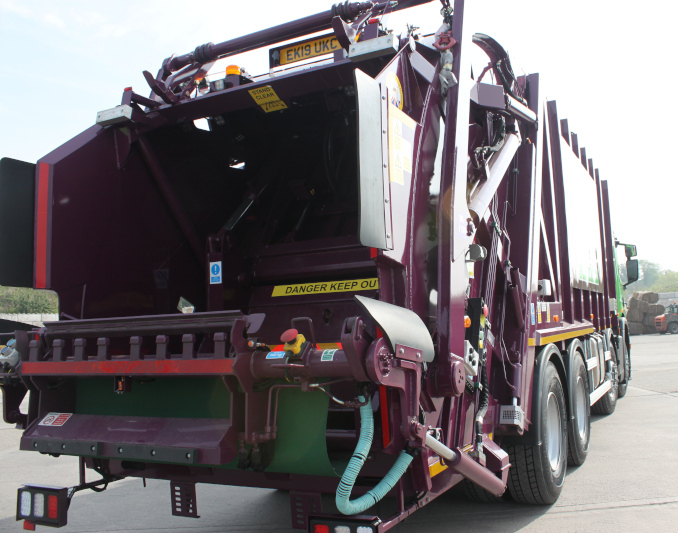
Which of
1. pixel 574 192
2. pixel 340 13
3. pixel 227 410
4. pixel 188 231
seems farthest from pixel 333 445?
pixel 574 192

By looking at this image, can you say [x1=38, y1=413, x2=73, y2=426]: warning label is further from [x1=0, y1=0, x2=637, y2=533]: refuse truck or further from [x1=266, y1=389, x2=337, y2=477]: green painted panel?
[x1=266, y1=389, x2=337, y2=477]: green painted panel

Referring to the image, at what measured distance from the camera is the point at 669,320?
3094 centimetres

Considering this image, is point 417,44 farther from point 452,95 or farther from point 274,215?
point 274,215

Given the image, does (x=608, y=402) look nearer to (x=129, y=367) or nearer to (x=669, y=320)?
(x=129, y=367)

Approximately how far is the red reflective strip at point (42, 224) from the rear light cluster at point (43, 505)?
1037 mm

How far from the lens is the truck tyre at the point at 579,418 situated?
476 cm

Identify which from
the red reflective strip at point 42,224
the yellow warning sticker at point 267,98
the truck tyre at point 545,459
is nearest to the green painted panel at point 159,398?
the red reflective strip at point 42,224

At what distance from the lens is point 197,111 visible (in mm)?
3664

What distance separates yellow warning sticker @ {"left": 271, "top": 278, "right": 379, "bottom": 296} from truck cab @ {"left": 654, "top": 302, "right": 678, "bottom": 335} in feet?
103

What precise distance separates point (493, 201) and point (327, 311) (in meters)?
1.22

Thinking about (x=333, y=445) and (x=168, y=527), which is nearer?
(x=333, y=445)

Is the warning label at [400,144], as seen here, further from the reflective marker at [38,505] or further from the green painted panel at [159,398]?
the reflective marker at [38,505]

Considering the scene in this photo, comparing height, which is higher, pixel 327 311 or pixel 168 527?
pixel 327 311

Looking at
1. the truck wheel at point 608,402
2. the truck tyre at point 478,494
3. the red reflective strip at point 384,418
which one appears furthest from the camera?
the truck wheel at point 608,402
